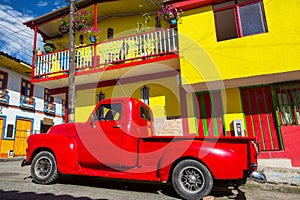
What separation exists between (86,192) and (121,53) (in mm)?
6131

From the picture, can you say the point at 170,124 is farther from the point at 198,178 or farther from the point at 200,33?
the point at 198,178

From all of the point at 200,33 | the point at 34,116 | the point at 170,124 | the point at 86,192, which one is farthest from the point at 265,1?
the point at 34,116

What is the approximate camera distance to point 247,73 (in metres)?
→ 6.61

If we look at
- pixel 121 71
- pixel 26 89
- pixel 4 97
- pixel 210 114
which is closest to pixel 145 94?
pixel 121 71

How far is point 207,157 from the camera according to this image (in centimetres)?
393

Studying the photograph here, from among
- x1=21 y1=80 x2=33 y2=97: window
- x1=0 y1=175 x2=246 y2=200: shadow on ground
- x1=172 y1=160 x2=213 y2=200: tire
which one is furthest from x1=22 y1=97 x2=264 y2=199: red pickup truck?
x1=21 y1=80 x2=33 y2=97: window

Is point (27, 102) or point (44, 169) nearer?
point (44, 169)

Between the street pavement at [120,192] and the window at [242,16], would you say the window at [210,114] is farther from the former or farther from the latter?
the street pavement at [120,192]

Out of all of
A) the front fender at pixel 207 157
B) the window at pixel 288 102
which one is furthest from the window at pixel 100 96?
the window at pixel 288 102

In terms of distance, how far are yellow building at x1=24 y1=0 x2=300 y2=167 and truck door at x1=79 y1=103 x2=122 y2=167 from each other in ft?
10.8

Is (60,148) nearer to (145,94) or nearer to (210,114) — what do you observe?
(145,94)

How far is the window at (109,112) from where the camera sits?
513cm

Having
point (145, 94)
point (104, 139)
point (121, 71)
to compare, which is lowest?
point (104, 139)

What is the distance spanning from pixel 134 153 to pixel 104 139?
2.82ft
